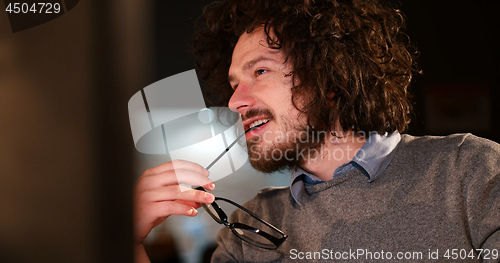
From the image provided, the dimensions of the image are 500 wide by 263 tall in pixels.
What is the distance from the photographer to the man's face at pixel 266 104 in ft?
2.40

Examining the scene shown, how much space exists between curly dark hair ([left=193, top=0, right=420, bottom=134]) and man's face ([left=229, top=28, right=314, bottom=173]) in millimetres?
26

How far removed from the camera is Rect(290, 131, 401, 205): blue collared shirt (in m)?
0.69

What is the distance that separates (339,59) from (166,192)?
20.0 inches

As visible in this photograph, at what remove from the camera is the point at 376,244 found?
0.63m

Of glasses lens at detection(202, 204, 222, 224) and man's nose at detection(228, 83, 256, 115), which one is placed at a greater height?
man's nose at detection(228, 83, 256, 115)

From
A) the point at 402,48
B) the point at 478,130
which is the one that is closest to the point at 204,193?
the point at 402,48

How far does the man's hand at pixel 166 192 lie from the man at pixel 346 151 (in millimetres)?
16

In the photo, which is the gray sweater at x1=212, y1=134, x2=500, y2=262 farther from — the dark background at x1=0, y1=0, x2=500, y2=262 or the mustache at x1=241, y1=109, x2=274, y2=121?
the dark background at x1=0, y1=0, x2=500, y2=262

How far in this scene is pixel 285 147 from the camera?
78 cm

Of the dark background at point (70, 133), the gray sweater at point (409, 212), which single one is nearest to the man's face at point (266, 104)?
the gray sweater at point (409, 212)

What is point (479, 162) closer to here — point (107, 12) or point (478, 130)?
point (478, 130)

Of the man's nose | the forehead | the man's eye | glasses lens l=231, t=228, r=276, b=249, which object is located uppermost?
the forehead

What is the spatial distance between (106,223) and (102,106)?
105 mm

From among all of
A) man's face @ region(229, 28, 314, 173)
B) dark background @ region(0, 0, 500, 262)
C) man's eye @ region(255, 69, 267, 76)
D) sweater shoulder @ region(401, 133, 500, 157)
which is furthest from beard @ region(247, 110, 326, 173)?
dark background @ region(0, 0, 500, 262)
